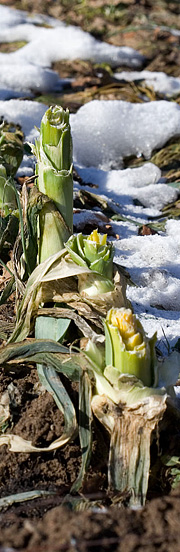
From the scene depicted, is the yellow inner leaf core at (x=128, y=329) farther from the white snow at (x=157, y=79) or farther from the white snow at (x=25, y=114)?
the white snow at (x=157, y=79)

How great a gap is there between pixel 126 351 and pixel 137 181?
2.16 m

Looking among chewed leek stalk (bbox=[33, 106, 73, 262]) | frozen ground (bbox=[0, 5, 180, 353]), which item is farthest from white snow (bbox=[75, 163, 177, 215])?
chewed leek stalk (bbox=[33, 106, 73, 262])

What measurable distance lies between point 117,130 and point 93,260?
228 centimetres

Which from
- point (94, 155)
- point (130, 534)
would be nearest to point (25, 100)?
point (94, 155)

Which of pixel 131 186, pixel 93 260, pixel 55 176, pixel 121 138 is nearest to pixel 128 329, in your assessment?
pixel 93 260

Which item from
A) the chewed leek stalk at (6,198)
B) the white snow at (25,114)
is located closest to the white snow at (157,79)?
the white snow at (25,114)

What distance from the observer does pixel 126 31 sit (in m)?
5.99

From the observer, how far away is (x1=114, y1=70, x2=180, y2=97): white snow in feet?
15.3

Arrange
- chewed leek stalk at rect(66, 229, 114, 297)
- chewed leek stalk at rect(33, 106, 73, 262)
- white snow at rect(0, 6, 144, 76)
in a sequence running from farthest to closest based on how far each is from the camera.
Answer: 1. white snow at rect(0, 6, 144, 76)
2. chewed leek stalk at rect(33, 106, 73, 262)
3. chewed leek stalk at rect(66, 229, 114, 297)

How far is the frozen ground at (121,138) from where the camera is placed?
2186mm

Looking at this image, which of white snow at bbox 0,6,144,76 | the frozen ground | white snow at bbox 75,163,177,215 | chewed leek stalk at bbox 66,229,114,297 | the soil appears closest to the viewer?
the soil

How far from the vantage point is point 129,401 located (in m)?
1.31

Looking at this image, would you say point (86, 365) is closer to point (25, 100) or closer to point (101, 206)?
point (101, 206)

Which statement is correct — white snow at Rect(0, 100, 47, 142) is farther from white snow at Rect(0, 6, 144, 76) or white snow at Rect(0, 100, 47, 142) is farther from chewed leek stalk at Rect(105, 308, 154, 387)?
chewed leek stalk at Rect(105, 308, 154, 387)
